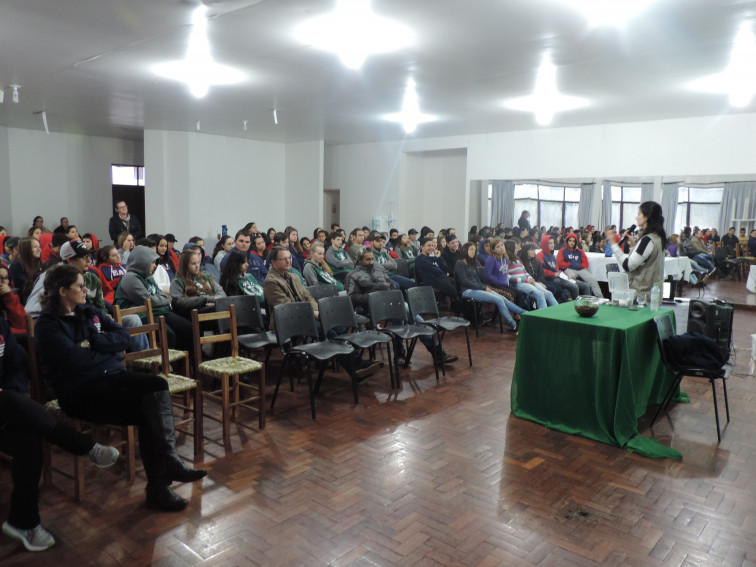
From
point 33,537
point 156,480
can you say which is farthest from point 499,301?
point 33,537

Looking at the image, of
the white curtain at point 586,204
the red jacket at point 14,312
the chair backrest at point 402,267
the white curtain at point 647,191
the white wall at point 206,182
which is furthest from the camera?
the white wall at point 206,182

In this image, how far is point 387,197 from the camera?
12617mm

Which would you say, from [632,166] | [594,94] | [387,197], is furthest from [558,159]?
[387,197]

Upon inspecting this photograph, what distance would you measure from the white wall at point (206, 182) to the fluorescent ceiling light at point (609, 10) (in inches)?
347

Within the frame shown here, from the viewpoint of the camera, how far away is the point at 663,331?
3.92m

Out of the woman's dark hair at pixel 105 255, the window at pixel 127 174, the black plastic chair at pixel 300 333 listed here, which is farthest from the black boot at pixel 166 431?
the window at pixel 127 174

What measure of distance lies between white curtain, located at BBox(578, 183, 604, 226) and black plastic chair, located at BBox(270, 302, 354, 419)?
679 centimetres

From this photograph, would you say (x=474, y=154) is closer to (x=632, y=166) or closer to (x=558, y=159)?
(x=558, y=159)

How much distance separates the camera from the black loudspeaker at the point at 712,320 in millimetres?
4820

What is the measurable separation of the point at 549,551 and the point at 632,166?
8322mm

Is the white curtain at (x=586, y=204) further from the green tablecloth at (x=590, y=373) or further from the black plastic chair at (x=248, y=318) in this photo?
the black plastic chair at (x=248, y=318)

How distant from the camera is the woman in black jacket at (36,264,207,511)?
2777 mm

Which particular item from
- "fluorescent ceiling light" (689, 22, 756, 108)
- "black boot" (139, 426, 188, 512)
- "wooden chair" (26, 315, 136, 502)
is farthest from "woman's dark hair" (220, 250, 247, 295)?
"fluorescent ceiling light" (689, 22, 756, 108)

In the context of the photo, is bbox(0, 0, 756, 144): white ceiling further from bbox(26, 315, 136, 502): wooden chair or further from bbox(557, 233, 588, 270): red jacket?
bbox(26, 315, 136, 502): wooden chair
